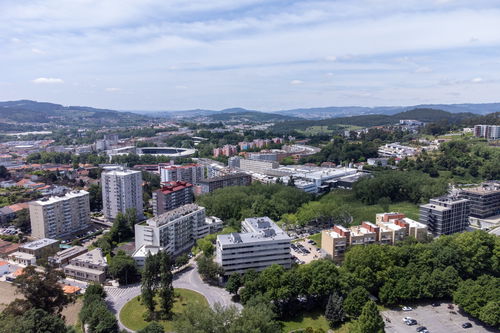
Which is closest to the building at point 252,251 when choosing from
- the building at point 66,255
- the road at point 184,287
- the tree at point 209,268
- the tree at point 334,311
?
the tree at point 209,268

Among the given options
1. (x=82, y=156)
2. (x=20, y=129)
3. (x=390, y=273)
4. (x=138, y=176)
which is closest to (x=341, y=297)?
(x=390, y=273)

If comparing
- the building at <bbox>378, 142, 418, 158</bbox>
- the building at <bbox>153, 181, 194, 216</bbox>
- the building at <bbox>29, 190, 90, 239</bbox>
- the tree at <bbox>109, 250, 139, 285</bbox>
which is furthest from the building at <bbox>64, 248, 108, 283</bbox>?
the building at <bbox>378, 142, 418, 158</bbox>

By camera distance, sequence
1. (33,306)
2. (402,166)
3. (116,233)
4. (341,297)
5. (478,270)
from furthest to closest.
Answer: (402,166) < (116,233) < (478,270) < (341,297) < (33,306)

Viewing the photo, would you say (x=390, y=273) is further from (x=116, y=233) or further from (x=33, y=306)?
(x=116, y=233)

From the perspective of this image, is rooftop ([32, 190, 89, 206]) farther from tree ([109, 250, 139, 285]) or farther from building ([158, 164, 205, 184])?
building ([158, 164, 205, 184])

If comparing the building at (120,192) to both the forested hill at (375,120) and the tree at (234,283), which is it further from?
the forested hill at (375,120)
